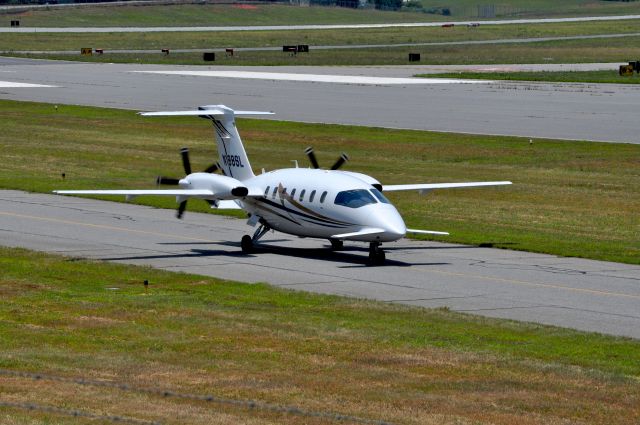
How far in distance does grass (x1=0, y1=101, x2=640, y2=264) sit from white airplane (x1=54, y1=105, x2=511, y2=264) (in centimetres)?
531

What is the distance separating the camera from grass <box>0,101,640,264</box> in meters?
44.5

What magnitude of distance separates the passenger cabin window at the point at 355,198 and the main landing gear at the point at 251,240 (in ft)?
11.2

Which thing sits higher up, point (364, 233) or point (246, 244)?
point (364, 233)

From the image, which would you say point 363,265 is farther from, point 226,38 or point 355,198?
point 226,38

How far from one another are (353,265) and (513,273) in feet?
15.1

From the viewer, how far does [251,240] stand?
3934 cm

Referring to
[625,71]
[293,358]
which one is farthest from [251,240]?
[625,71]

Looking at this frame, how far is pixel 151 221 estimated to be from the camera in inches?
1820

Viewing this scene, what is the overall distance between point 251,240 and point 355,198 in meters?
4.00

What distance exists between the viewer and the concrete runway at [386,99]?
253 ft

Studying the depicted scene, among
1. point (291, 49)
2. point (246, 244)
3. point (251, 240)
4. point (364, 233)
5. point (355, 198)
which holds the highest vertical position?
point (291, 49)

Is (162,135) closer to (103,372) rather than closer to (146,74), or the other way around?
(146,74)

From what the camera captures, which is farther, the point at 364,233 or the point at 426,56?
the point at 426,56

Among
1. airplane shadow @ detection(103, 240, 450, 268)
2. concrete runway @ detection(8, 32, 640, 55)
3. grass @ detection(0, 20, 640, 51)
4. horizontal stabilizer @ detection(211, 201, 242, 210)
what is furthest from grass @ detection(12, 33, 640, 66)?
horizontal stabilizer @ detection(211, 201, 242, 210)
